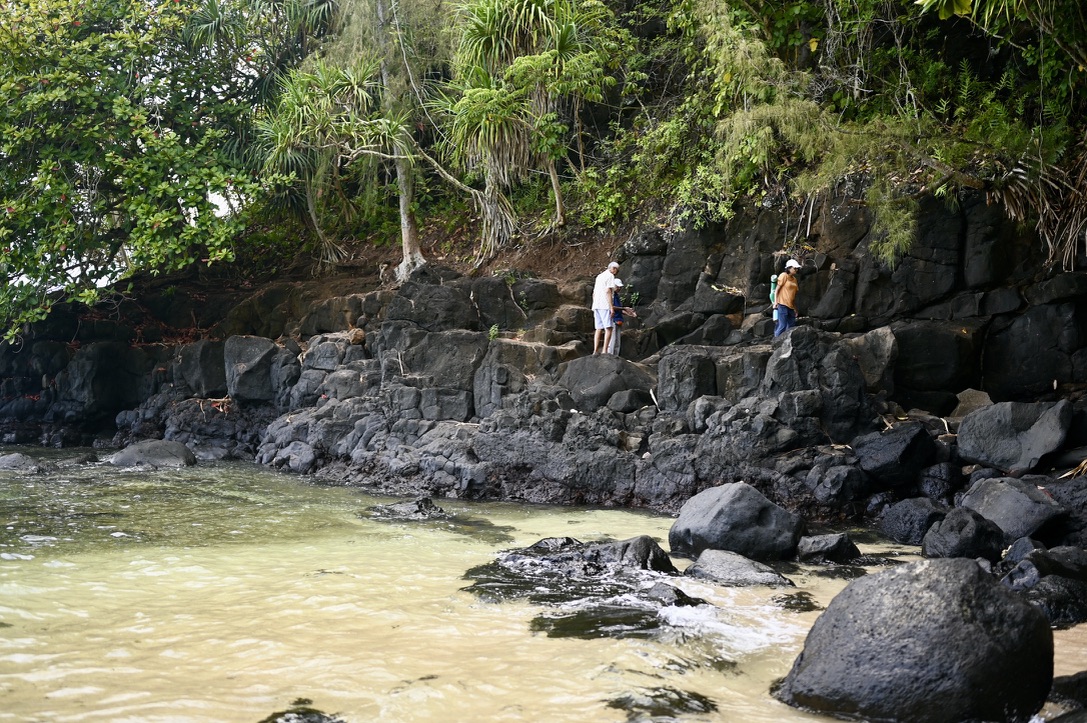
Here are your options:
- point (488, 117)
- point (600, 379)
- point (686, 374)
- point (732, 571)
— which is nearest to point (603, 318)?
point (600, 379)

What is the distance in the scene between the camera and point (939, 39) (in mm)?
14188

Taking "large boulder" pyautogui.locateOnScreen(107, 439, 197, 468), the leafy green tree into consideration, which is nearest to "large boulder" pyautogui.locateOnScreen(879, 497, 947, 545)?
"large boulder" pyautogui.locateOnScreen(107, 439, 197, 468)

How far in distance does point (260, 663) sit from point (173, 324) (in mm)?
17683

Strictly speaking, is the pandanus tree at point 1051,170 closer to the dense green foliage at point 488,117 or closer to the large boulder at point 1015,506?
the dense green foliage at point 488,117

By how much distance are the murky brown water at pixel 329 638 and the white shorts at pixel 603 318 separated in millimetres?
5344

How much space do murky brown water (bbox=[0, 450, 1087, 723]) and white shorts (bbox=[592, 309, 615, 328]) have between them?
534cm

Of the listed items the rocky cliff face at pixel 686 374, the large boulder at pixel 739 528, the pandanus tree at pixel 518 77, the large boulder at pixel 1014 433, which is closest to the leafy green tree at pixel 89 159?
the rocky cliff face at pixel 686 374

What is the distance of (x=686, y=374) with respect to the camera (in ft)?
41.1

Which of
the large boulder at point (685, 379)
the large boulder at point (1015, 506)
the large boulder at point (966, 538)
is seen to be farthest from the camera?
the large boulder at point (685, 379)

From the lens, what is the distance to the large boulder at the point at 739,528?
7863mm

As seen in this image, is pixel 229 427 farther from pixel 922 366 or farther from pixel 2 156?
pixel 922 366

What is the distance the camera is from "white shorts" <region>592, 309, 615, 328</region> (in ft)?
46.0

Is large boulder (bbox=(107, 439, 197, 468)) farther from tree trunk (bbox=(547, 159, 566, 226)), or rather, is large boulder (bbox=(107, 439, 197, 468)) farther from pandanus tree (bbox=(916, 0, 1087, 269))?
pandanus tree (bbox=(916, 0, 1087, 269))

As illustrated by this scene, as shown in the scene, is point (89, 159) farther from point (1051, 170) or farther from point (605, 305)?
point (1051, 170)
